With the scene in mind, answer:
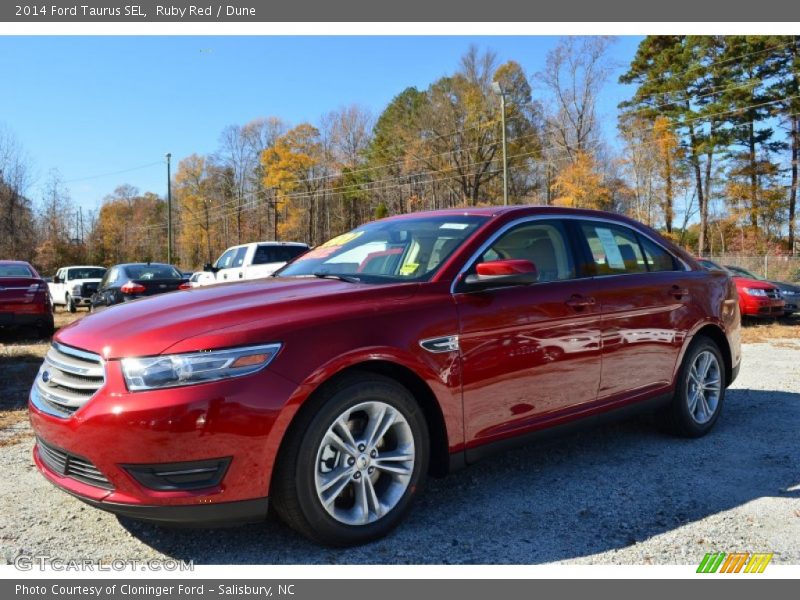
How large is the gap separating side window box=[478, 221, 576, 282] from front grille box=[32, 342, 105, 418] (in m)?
2.24

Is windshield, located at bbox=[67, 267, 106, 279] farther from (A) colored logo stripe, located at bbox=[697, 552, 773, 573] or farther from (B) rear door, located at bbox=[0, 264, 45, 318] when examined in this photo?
(A) colored logo stripe, located at bbox=[697, 552, 773, 573]

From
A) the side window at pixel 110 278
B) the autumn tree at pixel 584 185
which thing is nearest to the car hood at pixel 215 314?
the side window at pixel 110 278

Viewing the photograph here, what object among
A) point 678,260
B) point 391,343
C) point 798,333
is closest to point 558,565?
point 391,343

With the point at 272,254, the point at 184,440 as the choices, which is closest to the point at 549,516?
the point at 184,440

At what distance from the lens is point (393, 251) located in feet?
12.5

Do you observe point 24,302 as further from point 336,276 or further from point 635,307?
point 635,307

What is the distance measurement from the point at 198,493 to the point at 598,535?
1946 millimetres

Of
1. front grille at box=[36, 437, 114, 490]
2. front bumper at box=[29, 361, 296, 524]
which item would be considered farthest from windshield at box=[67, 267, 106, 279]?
front bumper at box=[29, 361, 296, 524]

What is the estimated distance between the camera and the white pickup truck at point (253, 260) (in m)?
13.8

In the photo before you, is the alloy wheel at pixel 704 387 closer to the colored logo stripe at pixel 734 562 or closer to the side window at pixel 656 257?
the side window at pixel 656 257

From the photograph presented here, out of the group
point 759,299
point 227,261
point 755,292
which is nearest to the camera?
point 759,299

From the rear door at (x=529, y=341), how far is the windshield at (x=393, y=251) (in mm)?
242

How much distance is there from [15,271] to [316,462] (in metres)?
10.6

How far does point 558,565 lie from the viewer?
9.12 ft
